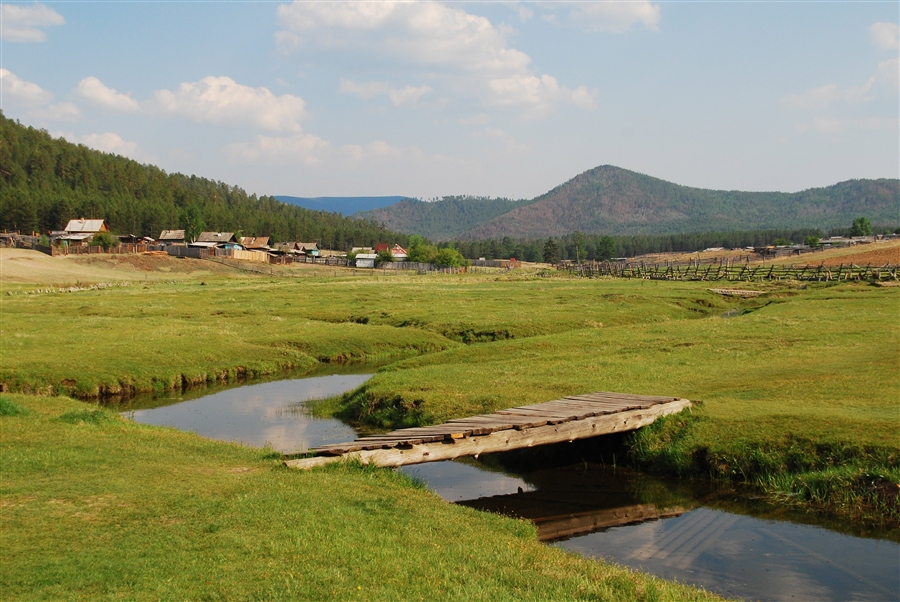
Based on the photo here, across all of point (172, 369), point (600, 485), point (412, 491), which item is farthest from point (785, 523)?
point (172, 369)

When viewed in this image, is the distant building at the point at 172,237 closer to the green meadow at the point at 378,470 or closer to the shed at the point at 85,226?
the shed at the point at 85,226

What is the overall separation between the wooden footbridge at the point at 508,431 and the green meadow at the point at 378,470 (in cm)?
49

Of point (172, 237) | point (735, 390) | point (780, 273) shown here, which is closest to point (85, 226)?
point (172, 237)

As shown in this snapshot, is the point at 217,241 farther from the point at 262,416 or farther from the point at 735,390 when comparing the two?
the point at 735,390

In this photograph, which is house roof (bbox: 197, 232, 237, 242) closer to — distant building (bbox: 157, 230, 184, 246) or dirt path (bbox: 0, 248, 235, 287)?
distant building (bbox: 157, 230, 184, 246)

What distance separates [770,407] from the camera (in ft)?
72.8

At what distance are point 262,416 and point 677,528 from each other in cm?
1695

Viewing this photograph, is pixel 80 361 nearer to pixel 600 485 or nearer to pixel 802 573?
pixel 600 485

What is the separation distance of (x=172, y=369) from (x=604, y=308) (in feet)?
118

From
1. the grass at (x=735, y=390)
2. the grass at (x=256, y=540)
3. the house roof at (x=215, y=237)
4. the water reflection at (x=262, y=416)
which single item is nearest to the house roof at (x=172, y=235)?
the house roof at (x=215, y=237)


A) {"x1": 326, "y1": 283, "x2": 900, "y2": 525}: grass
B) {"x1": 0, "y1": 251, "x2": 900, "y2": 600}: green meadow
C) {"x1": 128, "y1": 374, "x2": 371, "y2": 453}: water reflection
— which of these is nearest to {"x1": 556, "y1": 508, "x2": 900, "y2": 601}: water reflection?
{"x1": 0, "y1": 251, "x2": 900, "y2": 600}: green meadow

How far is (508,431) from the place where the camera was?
1806 centimetres

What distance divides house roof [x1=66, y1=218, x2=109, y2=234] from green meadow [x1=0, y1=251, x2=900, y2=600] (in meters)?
139

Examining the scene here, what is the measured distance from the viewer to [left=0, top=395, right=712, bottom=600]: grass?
33.0 ft
